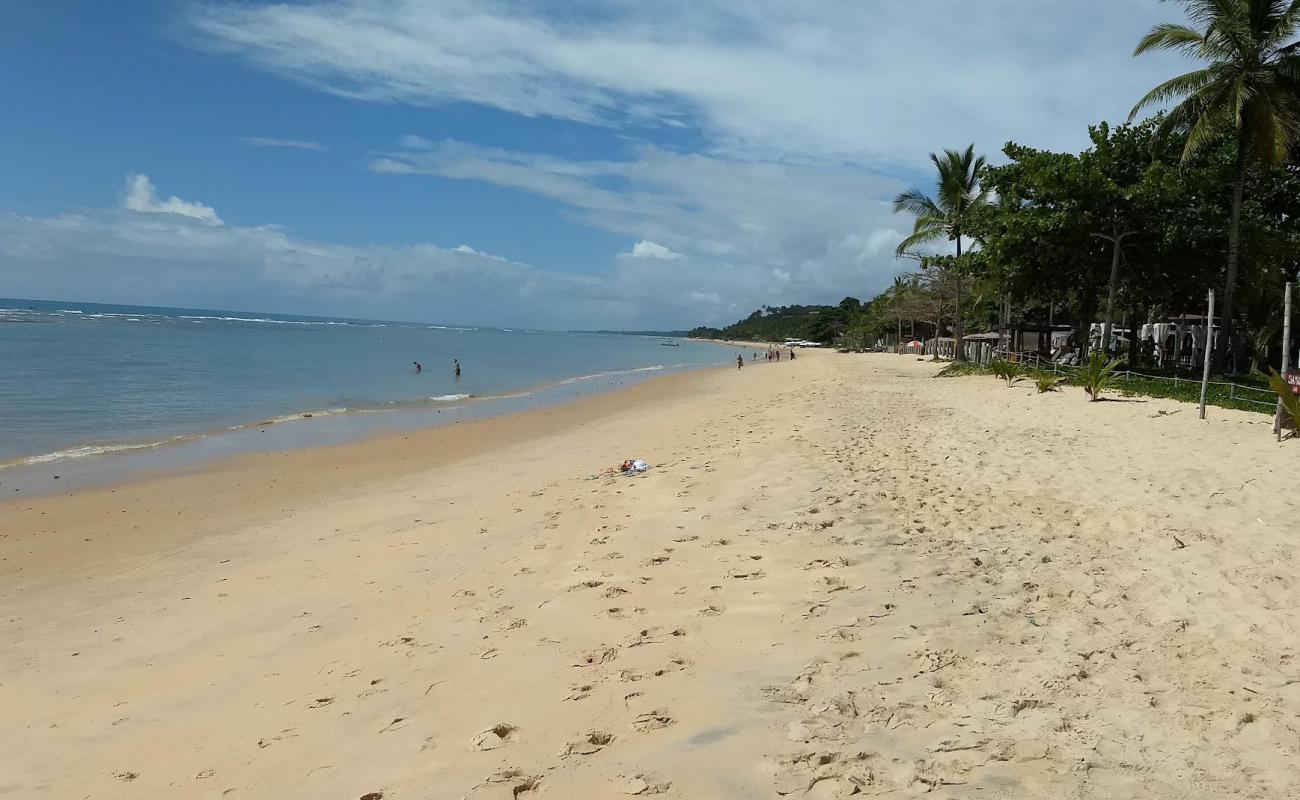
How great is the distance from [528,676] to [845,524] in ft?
11.0

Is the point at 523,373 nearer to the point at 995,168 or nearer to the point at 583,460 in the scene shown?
the point at 995,168

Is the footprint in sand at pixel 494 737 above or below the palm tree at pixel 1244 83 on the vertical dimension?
below

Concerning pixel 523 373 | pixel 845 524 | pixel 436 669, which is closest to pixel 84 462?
pixel 436 669

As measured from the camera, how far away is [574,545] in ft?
20.7

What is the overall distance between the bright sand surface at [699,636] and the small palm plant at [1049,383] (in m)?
6.08

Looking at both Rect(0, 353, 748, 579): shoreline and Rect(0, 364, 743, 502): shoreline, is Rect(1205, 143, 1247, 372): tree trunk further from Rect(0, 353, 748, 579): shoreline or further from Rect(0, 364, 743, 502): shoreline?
Rect(0, 364, 743, 502): shoreline

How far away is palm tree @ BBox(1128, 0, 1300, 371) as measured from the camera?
50.4 ft

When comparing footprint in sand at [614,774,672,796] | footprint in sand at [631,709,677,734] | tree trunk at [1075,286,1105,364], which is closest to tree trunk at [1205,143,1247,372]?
tree trunk at [1075,286,1105,364]

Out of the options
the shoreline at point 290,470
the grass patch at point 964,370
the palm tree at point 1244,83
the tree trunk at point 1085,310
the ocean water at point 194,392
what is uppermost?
the palm tree at point 1244,83

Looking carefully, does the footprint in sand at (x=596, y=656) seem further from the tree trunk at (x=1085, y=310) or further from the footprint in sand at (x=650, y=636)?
the tree trunk at (x=1085, y=310)

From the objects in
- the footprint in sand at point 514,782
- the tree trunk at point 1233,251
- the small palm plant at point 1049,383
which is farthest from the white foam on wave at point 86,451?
the tree trunk at point 1233,251

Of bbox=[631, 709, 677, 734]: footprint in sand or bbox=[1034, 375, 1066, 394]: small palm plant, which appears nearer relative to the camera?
bbox=[631, 709, 677, 734]: footprint in sand

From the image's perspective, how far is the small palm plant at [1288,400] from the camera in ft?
27.0

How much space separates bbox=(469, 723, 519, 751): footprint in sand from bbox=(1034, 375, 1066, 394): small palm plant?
14.8m
